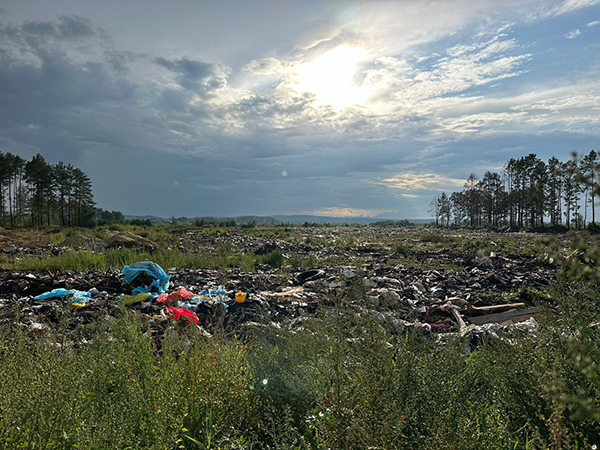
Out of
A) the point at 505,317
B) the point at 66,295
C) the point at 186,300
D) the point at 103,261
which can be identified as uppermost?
the point at 103,261

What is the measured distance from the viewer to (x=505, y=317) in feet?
22.5

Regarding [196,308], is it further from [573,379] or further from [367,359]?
[573,379]

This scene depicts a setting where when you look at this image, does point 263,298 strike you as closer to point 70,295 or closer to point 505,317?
point 70,295

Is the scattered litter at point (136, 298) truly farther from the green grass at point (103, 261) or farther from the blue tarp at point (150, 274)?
the green grass at point (103, 261)

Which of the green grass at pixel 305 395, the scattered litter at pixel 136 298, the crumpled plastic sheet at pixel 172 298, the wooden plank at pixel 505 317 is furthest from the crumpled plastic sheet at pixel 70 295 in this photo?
the wooden plank at pixel 505 317

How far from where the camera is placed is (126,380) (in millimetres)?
3098

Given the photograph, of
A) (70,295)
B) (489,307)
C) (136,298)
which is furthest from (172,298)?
(489,307)

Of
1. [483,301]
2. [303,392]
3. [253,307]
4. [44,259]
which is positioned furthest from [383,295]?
[44,259]

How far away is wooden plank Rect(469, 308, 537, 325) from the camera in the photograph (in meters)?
6.75

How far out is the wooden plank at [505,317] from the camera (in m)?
6.75

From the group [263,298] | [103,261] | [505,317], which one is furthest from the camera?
[103,261]

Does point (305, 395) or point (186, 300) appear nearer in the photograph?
point (305, 395)

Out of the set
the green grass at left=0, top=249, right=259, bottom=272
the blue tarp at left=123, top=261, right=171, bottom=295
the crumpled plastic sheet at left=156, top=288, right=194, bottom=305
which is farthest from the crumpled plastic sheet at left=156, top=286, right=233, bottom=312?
the green grass at left=0, top=249, right=259, bottom=272

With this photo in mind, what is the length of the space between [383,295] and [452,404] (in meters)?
5.36
